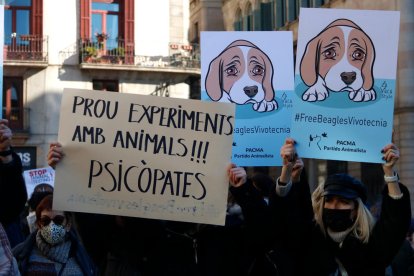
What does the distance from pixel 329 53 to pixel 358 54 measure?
180 millimetres

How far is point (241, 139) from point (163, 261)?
5.09ft

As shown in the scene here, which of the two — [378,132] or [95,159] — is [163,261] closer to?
[95,159]

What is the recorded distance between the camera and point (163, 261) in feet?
14.1

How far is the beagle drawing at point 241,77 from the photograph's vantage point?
585cm

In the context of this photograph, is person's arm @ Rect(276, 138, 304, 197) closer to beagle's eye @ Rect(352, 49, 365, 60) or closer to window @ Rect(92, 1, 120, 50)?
beagle's eye @ Rect(352, 49, 365, 60)

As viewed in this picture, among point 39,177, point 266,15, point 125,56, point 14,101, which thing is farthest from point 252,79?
point 266,15

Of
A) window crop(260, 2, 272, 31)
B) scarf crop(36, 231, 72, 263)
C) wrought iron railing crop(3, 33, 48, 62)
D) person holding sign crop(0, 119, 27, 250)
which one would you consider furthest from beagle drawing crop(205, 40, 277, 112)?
window crop(260, 2, 272, 31)

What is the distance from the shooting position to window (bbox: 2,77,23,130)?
2739 cm

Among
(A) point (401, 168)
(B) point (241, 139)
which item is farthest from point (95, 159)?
(A) point (401, 168)

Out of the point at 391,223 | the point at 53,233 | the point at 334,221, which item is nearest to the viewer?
the point at 391,223

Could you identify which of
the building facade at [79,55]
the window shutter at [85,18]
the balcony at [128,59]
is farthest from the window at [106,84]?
the window shutter at [85,18]

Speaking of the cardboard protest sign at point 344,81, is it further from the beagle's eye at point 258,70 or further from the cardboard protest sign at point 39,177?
the cardboard protest sign at point 39,177

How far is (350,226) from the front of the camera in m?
4.13

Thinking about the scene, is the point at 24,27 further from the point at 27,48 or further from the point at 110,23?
the point at 110,23
